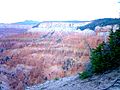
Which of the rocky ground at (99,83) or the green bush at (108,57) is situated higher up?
the green bush at (108,57)

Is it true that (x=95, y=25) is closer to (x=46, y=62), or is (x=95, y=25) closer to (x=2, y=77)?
(x=46, y=62)

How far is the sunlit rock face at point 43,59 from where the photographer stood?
49844 mm

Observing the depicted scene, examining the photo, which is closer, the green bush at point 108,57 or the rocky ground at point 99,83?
the rocky ground at point 99,83

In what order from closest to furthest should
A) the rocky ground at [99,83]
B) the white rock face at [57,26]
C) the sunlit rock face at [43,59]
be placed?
the rocky ground at [99,83] < the sunlit rock face at [43,59] < the white rock face at [57,26]

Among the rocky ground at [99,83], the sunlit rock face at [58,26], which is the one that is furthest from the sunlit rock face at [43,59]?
the rocky ground at [99,83]

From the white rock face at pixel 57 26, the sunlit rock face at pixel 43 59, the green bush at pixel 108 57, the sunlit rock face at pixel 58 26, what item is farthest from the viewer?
the white rock face at pixel 57 26

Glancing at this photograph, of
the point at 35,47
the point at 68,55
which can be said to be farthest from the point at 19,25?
the point at 68,55

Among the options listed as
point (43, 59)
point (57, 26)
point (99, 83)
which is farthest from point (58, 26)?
point (99, 83)

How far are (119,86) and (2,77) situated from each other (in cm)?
4352

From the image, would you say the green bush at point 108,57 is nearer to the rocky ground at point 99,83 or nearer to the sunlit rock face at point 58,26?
the rocky ground at point 99,83

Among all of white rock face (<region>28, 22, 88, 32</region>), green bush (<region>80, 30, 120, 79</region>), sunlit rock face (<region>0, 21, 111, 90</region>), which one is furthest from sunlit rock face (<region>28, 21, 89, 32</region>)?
green bush (<region>80, 30, 120, 79</region>)

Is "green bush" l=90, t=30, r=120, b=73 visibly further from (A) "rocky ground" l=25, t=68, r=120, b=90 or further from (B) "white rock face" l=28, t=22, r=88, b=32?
(B) "white rock face" l=28, t=22, r=88, b=32

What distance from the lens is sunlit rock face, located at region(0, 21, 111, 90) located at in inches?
1962

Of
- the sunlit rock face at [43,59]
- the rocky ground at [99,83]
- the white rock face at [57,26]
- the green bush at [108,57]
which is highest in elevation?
the green bush at [108,57]
